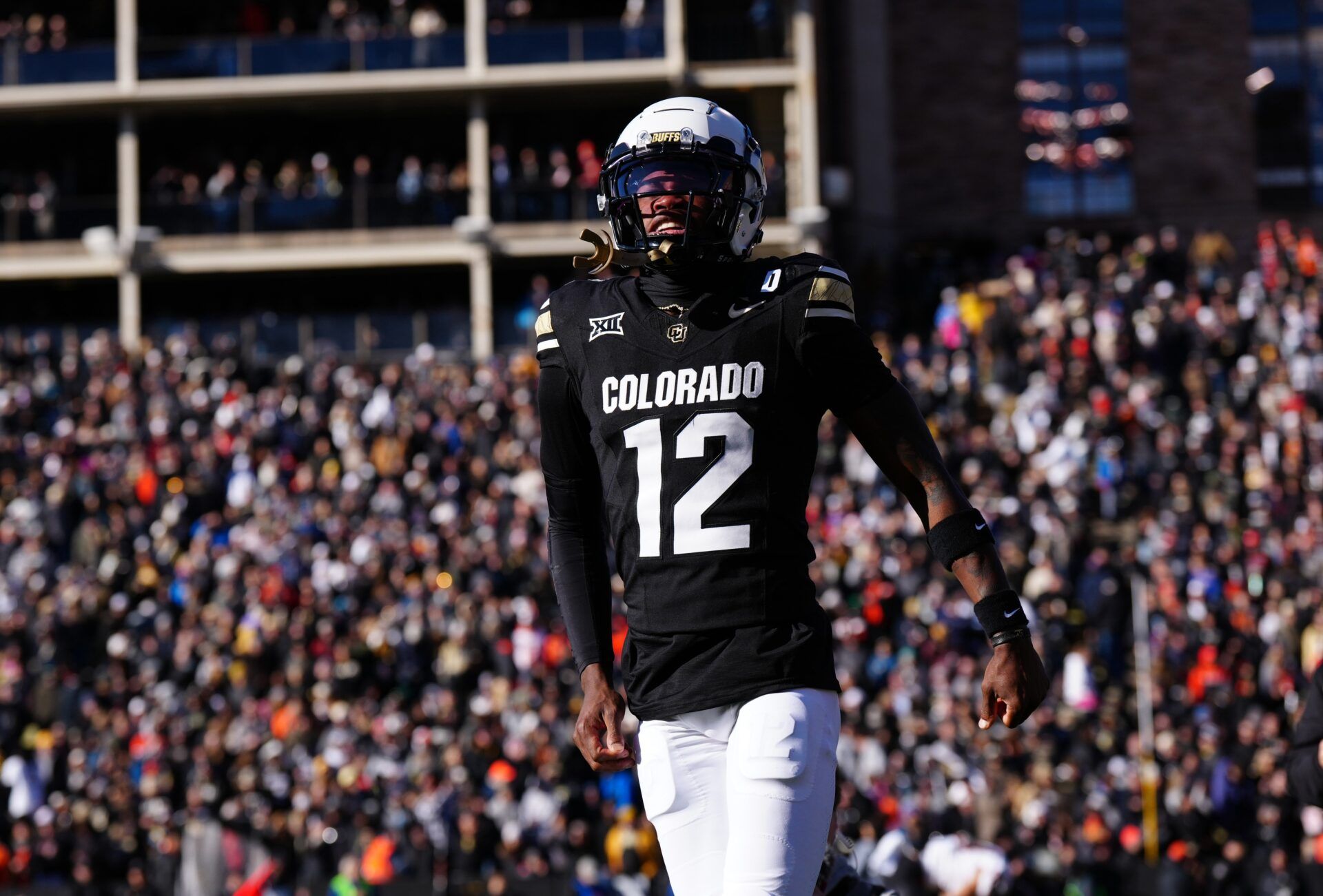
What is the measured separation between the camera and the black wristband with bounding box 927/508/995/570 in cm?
434

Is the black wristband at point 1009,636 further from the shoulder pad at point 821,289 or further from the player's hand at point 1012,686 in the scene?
the shoulder pad at point 821,289

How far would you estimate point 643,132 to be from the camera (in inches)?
180

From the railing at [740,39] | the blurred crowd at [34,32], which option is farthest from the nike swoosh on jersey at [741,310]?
the blurred crowd at [34,32]

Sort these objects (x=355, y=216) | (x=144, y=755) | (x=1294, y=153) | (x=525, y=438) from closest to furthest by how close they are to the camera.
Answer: (x=144, y=755)
(x=525, y=438)
(x=355, y=216)
(x=1294, y=153)

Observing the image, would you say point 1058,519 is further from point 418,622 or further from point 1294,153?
point 1294,153

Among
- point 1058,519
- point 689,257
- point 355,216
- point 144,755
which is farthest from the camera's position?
point 355,216

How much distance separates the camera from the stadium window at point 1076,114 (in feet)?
114

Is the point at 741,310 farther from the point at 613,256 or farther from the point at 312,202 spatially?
the point at 312,202

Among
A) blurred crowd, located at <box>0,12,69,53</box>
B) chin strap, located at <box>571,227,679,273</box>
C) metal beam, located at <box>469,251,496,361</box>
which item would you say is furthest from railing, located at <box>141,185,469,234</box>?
chin strap, located at <box>571,227,679,273</box>

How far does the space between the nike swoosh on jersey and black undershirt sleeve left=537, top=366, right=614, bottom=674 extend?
0.45 metres

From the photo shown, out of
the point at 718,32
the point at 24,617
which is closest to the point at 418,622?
the point at 24,617

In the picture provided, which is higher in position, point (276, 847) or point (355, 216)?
point (355, 216)

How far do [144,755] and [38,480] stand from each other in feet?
18.5

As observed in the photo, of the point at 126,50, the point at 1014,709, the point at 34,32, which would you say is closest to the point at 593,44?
the point at 126,50
